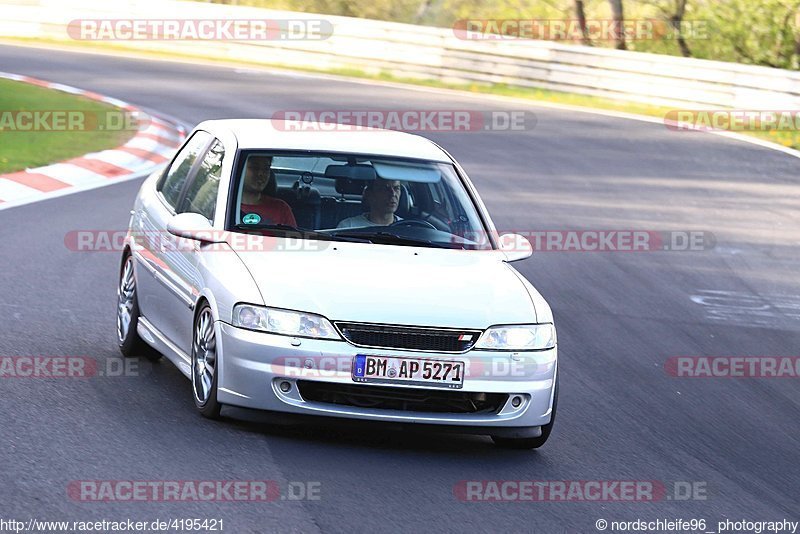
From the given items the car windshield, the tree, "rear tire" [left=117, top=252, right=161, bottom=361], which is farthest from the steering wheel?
the tree

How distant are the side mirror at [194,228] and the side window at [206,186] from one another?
18 cm

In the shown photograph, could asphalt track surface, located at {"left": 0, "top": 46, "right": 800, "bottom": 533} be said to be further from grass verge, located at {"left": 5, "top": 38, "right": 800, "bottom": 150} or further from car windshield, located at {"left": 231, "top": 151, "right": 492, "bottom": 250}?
grass verge, located at {"left": 5, "top": 38, "right": 800, "bottom": 150}

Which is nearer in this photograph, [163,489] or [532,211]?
[163,489]

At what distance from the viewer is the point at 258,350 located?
6.77 meters

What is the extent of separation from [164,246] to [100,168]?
30.1ft

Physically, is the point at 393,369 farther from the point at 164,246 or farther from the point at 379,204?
the point at 164,246

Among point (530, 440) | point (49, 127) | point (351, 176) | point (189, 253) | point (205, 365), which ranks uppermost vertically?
point (351, 176)

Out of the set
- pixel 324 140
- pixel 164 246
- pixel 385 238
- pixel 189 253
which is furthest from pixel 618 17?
pixel 189 253

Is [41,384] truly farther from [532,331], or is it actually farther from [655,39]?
[655,39]

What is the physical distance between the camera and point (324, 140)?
8219mm

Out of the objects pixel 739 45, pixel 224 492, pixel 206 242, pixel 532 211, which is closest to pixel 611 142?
pixel 532 211

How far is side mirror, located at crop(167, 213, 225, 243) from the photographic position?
749cm

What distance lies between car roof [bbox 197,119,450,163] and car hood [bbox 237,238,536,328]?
29.5 inches

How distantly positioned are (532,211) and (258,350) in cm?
940
